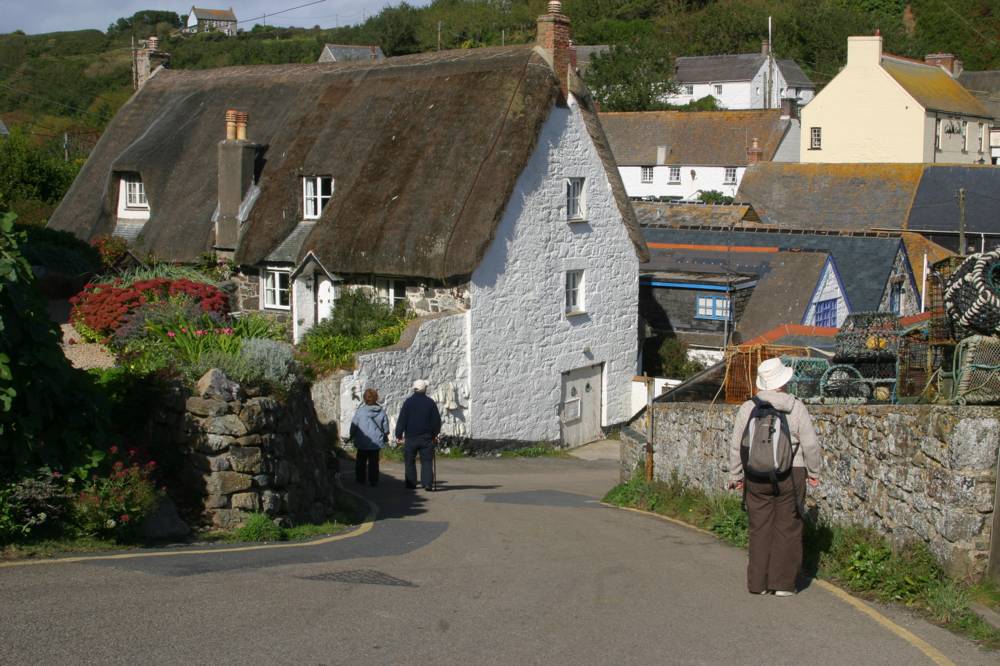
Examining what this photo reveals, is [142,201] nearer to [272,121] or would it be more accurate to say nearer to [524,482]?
[272,121]

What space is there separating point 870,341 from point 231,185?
18403 millimetres

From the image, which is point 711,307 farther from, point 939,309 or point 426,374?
point 939,309

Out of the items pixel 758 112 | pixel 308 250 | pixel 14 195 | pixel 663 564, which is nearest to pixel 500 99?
pixel 308 250

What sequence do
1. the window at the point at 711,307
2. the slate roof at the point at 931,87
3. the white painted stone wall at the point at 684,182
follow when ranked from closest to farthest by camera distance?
the window at the point at 711,307
the slate roof at the point at 931,87
the white painted stone wall at the point at 684,182

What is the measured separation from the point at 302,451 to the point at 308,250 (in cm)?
1328

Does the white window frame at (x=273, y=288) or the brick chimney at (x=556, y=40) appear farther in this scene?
the white window frame at (x=273, y=288)

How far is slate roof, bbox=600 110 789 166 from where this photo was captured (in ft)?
207

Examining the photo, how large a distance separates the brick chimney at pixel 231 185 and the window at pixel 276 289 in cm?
111

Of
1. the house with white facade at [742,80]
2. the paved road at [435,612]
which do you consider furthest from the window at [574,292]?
Result: the house with white facade at [742,80]

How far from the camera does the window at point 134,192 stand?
2966cm

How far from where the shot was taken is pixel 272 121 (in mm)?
28906

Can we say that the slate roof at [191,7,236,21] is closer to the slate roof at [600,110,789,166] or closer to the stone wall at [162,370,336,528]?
the slate roof at [600,110,789,166]

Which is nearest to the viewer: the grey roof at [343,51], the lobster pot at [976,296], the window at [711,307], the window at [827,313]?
the lobster pot at [976,296]

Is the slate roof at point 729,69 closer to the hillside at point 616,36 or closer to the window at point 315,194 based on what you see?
the hillside at point 616,36
